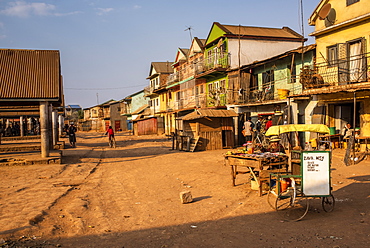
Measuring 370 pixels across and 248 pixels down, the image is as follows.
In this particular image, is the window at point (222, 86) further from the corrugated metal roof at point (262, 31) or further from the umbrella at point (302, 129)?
the umbrella at point (302, 129)

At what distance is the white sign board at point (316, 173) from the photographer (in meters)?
6.72

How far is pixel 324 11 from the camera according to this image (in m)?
17.8

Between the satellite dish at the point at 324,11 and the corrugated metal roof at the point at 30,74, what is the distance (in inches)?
582

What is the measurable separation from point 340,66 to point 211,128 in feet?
28.8

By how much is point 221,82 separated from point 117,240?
2576 cm

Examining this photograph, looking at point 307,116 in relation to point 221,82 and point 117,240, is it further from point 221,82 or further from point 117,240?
point 117,240

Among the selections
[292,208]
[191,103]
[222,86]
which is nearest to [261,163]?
[292,208]

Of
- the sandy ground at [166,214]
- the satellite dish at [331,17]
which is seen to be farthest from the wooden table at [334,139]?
the satellite dish at [331,17]

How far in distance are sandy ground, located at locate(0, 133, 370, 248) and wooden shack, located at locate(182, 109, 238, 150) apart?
9.21 meters

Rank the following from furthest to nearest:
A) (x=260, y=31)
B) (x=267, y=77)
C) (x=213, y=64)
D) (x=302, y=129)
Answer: (x=213, y=64)
(x=260, y=31)
(x=267, y=77)
(x=302, y=129)

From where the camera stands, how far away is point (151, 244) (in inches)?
225

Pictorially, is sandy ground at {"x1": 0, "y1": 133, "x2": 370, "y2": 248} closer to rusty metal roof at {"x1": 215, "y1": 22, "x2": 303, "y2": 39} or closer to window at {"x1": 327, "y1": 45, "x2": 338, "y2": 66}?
window at {"x1": 327, "y1": 45, "x2": 338, "y2": 66}

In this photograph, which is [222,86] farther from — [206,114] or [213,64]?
[206,114]

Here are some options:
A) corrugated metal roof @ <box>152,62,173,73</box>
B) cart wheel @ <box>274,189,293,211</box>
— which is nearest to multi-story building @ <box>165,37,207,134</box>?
corrugated metal roof @ <box>152,62,173,73</box>
